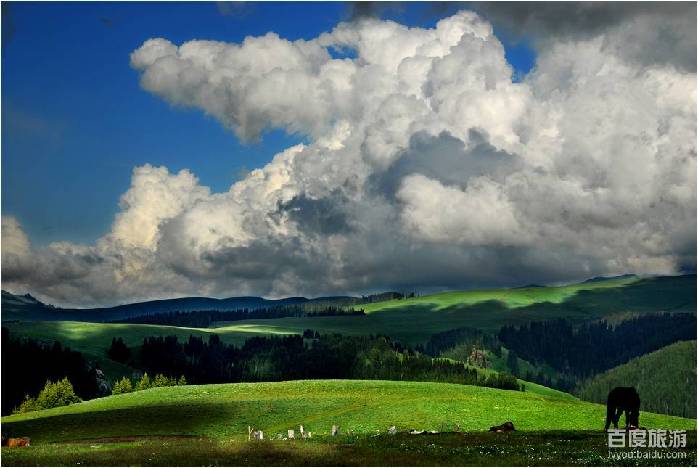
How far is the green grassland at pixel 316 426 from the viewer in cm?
5562

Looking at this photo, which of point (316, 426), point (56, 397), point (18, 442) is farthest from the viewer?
point (56, 397)

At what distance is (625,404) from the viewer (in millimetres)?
67188

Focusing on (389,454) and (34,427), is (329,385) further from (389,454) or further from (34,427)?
(389,454)

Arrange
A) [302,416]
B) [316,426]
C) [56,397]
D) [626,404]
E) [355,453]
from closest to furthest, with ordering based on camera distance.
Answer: [355,453]
[626,404]
[316,426]
[302,416]
[56,397]

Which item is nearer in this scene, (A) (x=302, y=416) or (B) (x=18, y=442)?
(B) (x=18, y=442)

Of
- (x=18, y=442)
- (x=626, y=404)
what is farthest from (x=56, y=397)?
(x=626, y=404)

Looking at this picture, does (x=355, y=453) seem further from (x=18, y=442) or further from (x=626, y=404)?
(x=18, y=442)

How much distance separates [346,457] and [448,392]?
96267 millimetres

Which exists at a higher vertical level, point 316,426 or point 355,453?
point 355,453

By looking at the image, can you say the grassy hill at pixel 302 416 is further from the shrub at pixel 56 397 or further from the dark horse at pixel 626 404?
the shrub at pixel 56 397

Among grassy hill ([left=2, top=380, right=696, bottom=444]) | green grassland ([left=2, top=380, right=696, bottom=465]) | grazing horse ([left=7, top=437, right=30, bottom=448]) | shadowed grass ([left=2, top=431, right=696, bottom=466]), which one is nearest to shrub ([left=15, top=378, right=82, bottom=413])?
green grassland ([left=2, top=380, right=696, bottom=465])

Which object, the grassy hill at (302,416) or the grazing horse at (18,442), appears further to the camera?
the grassy hill at (302,416)

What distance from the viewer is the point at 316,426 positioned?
102812 millimetres

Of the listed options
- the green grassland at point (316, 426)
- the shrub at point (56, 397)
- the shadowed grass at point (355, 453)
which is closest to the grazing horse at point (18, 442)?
the green grassland at point (316, 426)
